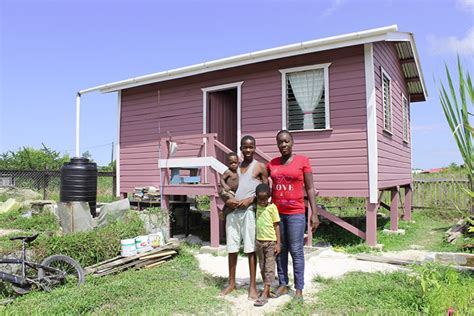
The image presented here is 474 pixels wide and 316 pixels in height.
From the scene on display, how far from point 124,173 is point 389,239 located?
23.0 feet

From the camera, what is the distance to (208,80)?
9039 mm

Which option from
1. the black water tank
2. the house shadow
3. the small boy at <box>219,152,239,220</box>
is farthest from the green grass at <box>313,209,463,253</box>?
the black water tank

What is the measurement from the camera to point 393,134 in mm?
8852

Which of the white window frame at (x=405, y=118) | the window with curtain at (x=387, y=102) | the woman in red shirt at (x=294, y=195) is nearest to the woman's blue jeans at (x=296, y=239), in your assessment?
the woman in red shirt at (x=294, y=195)

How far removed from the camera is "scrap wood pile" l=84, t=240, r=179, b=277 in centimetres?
536

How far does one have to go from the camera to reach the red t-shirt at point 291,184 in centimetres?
405

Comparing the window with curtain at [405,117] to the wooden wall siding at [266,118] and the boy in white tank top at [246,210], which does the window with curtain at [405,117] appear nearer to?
the wooden wall siding at [266,118]

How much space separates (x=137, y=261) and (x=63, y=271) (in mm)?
1185

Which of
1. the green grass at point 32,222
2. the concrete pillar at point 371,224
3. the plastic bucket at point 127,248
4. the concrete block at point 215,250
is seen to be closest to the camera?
the plastic bucket at point 127,248

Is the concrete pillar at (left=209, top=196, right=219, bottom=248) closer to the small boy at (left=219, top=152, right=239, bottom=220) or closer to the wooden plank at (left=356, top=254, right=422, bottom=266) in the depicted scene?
the wooden plank at (left=356, top=254, right=422, bottom=266)

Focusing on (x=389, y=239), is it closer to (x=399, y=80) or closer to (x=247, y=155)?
(x=399, y=80)

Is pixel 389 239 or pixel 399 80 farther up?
pixel 399 80

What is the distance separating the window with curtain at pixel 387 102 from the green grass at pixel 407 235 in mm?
2490

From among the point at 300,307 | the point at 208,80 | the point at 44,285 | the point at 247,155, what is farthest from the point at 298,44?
the point at 44,285
